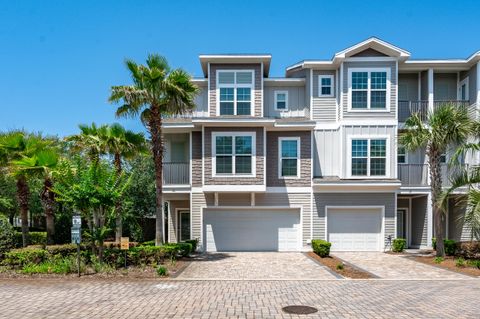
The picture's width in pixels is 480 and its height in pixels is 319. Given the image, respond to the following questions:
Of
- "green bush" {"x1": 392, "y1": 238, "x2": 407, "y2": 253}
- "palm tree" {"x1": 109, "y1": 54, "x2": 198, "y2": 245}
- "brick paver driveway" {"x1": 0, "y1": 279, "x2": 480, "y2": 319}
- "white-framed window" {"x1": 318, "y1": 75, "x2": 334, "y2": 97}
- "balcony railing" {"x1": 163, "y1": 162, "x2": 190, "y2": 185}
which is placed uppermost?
"white-framed window" {"x1": 318, "y1": 75, "x2": 334, "y2": 97}

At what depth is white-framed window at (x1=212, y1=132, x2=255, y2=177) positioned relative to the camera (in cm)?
1898

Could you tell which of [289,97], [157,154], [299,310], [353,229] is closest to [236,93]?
[289,97]

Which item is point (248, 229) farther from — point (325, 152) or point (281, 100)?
point (281, 100)

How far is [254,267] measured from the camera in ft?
47.5

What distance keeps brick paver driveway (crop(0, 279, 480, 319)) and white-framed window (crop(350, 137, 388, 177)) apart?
818 centimetres

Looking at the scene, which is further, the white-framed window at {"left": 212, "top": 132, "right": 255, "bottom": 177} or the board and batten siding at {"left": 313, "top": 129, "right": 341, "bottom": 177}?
the board and batten siding at {"left": 313, "top": 129, "right": 341, "bottom": 177}

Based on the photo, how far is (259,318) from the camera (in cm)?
784

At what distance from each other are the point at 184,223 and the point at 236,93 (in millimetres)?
7753

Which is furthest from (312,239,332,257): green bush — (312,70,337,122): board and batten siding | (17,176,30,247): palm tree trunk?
(17,176,30,247): palm tree trunk

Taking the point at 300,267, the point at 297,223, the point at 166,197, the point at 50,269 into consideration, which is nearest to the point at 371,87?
the point at 297,223

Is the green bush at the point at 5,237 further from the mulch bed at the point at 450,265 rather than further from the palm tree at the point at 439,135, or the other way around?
the palm tree at the point at 439,135

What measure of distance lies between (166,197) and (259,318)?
44.1 ft

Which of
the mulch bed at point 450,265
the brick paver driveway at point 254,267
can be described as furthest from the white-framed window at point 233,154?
the mulch bed at point 450,265

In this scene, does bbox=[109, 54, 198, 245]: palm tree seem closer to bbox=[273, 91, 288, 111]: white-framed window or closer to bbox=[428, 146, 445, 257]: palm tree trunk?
bbox=[273, 91, 288, 111]: white-framed window
